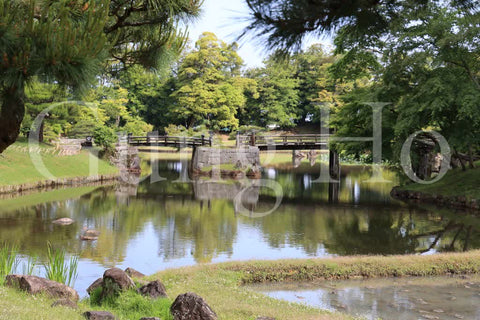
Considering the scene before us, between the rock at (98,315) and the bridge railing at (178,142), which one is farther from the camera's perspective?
the bridge railing at (178,142)

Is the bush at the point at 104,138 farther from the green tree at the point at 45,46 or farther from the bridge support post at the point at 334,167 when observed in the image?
the green tree at the point at 45,46

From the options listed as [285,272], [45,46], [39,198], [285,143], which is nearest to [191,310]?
[45,46]

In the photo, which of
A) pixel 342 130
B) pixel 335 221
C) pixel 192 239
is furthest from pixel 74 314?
pixel 342 130

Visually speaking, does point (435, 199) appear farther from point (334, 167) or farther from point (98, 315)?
point (98, 315)

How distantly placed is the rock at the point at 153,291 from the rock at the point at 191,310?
0.88m

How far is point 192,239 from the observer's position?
13281 mm

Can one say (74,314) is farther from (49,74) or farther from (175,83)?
(175,83)

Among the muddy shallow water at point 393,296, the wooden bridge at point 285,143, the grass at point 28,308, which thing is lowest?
the muddy shallow water at point 393,296

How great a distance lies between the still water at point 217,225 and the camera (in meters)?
11.8

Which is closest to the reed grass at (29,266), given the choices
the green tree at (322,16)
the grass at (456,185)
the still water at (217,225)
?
the still water at (217,225)

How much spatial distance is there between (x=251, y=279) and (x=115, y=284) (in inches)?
120

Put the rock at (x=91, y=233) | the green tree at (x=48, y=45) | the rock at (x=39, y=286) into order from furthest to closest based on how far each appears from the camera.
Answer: the rock at (x=91, y=233) → the rock at (x=39, y=286) → the green tree at (x=48, y=45)

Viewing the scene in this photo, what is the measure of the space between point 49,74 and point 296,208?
1500cm

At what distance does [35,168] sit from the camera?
77.5ft
